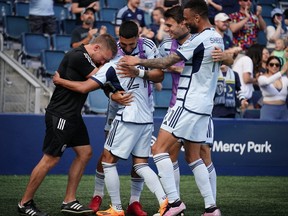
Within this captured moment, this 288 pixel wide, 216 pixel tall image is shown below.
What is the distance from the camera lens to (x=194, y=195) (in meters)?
11.4

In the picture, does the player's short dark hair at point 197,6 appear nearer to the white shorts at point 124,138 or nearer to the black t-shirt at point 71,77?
the black t-shirt at point 71,77

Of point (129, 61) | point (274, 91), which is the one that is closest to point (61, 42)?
point (274, 91)

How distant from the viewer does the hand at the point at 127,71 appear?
8922 mm

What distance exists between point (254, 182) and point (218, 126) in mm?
1183

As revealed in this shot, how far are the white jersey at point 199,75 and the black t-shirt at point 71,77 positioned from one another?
1.04 metres

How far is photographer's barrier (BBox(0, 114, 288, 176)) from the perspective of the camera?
12.9 m

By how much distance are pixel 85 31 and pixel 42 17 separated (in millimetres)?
1491

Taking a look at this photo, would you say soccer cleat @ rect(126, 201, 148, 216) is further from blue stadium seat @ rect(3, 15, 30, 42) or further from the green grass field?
blue stadium seat @ rect(3, 15, 30, 42)

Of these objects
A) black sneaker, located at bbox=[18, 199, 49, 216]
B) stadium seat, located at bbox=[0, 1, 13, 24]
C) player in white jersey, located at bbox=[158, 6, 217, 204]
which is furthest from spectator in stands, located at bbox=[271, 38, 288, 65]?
black sneaker, located at bbox=[18, 199, 49, 216]

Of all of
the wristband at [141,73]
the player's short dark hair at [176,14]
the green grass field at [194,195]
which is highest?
the player's short dark hair at [176,14]

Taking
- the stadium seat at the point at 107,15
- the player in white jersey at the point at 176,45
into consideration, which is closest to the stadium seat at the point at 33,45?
the stadium seat at the point at 107,15

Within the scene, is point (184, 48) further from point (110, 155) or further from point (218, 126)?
point (218, 126)

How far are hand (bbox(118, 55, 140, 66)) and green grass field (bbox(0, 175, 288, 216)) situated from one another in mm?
1769

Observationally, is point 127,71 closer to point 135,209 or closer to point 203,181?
point 203,181
